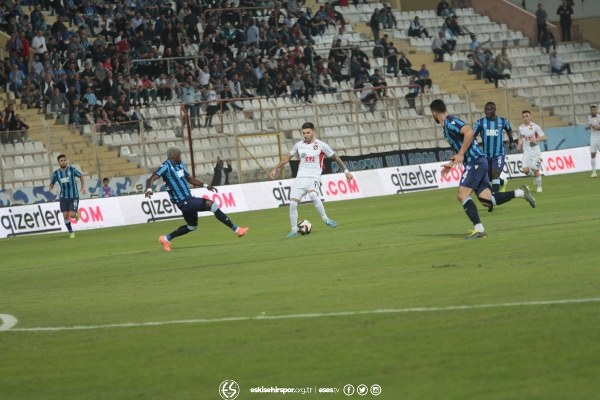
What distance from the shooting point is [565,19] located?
60031 mm

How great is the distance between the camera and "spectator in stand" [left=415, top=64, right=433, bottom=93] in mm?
51312

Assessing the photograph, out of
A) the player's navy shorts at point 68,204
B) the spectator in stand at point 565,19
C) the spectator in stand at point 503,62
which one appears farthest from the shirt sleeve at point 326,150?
the spectator in stand at point 565,19

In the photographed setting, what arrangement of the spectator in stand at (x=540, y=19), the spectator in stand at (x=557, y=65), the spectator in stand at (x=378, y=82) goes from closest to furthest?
the spectator in stand at (x=378, y=82) < the spectator in stand at (x=557, y=65) < the spectator in stand at (x=540, y=19)

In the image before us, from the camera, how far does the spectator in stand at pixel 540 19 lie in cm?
5834

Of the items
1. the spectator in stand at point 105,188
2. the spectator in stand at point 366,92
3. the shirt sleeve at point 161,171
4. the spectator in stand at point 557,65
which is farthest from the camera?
the spectator in stand at point 557,65

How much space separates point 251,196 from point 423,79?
1513 cm

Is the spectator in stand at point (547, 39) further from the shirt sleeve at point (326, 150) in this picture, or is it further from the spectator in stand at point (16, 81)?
the shirt sleeve at point (326, 150)

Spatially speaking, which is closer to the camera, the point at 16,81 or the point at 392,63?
the point at 16,81

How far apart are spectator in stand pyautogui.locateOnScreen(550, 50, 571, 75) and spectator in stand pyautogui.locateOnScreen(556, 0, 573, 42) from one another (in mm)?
3576

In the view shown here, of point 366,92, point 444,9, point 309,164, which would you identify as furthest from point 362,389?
point 444,9

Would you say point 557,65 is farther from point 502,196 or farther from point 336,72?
point 502,196

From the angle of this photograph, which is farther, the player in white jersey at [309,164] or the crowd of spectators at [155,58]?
the crowd of spectators at [155,58]

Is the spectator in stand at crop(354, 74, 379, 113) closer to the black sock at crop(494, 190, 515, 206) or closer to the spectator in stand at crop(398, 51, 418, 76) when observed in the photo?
the spectator in stand at crop(398, 51, 418, 76)

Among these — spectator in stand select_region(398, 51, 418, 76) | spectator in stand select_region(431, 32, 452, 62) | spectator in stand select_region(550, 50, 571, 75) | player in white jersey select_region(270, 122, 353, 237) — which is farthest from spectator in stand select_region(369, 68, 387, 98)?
player in white jersey select_region(270, 122, 353, 237)
